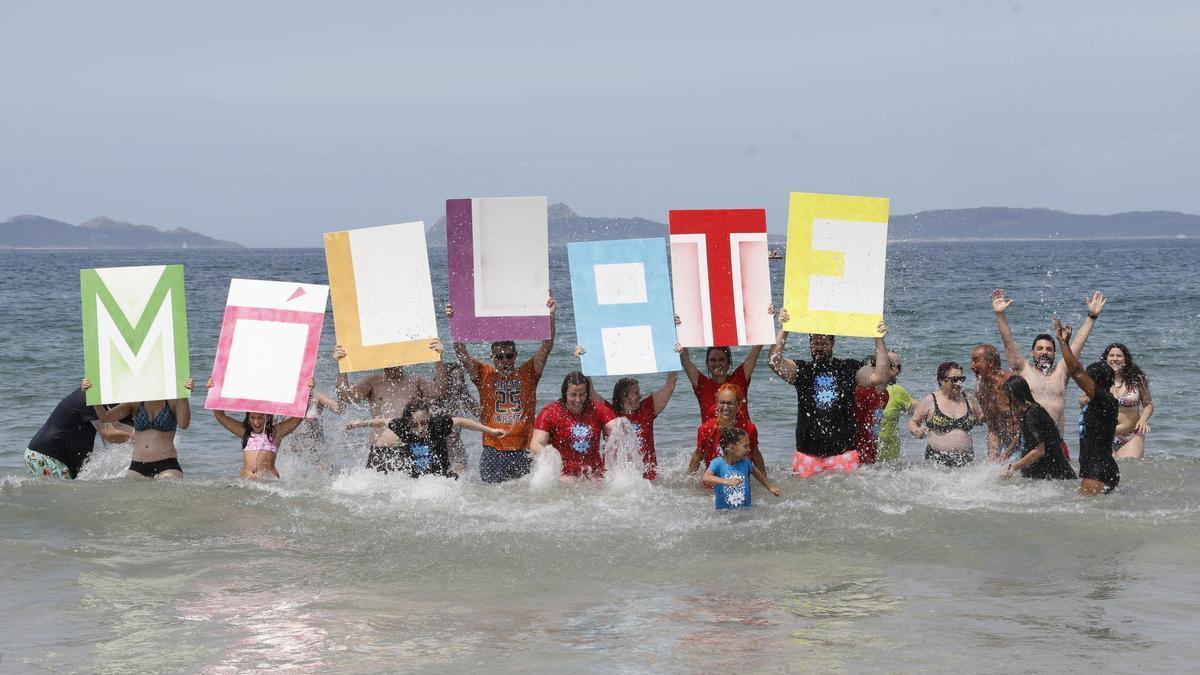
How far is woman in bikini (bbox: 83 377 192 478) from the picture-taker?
1062 centimetres

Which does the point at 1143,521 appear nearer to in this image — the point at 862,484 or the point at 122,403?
the point at 862,484

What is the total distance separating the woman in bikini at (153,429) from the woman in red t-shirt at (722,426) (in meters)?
4.39

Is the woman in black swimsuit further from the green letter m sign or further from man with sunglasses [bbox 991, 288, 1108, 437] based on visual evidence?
the green letter m sign

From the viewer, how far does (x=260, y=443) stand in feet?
35.0

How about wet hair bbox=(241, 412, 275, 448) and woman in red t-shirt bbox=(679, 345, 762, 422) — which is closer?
woman in red t-shirt bbox=(679, 345, 762, 422)

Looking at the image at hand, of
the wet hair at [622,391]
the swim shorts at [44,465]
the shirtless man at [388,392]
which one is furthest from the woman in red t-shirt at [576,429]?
the swim shorts at [44,465]

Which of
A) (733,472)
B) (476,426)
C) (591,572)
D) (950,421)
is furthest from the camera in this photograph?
(950,421)

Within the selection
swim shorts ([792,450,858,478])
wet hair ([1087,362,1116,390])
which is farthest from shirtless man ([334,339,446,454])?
wet hair ([1087,362,1116,390])

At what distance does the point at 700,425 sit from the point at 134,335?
188 inches

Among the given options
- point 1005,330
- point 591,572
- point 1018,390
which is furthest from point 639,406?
point 1005,330

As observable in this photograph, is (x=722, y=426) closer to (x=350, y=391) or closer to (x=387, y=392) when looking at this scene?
(x=387, y=392)

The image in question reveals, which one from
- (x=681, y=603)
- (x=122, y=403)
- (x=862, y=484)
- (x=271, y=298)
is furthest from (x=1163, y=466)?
(x=122, y=403)

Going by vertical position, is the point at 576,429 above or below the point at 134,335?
below

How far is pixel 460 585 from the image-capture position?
27.6 feet
